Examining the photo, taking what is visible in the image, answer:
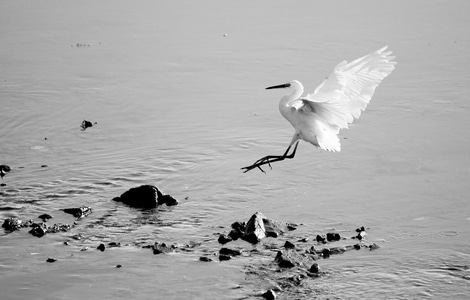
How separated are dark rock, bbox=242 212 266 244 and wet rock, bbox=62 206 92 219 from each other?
160 cm

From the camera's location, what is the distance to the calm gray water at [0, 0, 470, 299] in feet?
21.8

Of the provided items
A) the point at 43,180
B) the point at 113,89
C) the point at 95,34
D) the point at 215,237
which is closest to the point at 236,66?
the point at 113,89

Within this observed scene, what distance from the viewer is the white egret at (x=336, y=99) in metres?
7.54

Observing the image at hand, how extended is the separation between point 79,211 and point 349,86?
280 centimetres

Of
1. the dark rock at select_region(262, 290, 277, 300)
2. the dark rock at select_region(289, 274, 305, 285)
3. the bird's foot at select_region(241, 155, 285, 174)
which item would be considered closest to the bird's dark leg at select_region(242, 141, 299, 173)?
the bird's foot at select_region(241, 155, 285, 174)

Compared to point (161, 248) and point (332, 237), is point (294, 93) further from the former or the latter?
point (161, 248)

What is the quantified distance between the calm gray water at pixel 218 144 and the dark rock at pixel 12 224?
174 mm

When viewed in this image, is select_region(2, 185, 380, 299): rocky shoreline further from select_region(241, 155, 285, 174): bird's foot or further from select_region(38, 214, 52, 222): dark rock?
select_region(241, 155, 285, 174): bird's foot

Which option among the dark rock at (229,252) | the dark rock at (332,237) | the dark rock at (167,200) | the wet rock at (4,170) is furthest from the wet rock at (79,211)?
the dark rock at (332,237)

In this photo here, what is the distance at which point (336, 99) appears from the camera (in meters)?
7.49

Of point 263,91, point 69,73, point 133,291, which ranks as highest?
point 69,73

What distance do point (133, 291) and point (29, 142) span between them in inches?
154

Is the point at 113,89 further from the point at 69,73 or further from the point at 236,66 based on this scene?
the point at 236,66

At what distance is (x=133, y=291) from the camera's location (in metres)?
6.28
